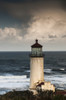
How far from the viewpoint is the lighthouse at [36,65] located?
57.7 feet

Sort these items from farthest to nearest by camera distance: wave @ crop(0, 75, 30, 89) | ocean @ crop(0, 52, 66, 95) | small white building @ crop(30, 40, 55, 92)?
wave @ crop(0, 75, 30, 89) → ocean @ crop(0, 52, 66, 95) → small white building @ crop(30, 40, 55, 92)

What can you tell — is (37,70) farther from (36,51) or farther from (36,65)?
(36,51)

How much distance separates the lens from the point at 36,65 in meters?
17.6

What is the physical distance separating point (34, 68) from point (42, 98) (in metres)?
2.75

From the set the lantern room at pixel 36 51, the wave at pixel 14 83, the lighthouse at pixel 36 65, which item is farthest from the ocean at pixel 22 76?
the lantern room at pixel 36 51

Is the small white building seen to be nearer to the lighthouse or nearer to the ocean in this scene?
the lighthouse

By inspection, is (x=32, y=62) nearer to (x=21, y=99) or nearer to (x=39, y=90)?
(x=39, y=90)

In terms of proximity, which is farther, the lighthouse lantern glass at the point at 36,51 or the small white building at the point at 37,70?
the lighthouse lantern glass at the point at 36,51

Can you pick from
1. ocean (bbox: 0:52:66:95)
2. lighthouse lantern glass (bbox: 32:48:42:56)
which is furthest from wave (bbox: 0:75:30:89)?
lighthouse lantern glass (bbox: 32:48:42:56)

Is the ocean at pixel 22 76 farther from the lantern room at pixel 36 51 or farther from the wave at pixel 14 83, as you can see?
the lantern room at pixel 36 51

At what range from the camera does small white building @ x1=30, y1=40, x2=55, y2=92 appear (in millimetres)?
17522

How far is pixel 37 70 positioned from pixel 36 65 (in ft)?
1.24

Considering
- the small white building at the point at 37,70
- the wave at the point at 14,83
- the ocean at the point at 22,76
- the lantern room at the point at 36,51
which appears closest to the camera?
the small white building at the point at 37,70

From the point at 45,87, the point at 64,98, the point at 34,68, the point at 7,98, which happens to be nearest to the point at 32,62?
Result: the point at 34,68
